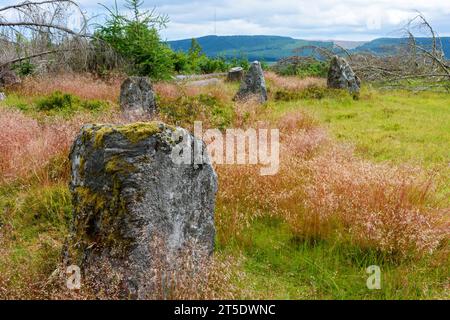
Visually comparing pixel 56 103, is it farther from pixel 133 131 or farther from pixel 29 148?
pixel 133 131

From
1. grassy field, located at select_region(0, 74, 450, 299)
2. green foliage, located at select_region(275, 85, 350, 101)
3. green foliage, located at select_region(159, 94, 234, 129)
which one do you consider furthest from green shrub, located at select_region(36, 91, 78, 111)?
green foliage, located at select_region(275, 85, 350, 101)

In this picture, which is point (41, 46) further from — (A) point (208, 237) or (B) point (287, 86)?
(B) point (287, 86)

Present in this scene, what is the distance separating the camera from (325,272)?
4.22m

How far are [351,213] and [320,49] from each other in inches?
833

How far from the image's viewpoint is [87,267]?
3.80 metres

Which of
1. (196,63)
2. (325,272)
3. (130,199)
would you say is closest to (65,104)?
(130,199)

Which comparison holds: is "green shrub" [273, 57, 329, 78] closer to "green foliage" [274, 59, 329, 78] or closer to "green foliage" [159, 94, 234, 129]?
"green foliage" [274, 59, 329, 78]

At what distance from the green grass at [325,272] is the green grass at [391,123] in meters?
3.01

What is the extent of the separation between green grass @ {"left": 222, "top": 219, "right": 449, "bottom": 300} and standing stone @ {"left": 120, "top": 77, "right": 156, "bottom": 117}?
24.1 ft

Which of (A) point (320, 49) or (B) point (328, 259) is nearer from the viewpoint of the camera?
(B) point (328, 259)

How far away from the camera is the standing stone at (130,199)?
12.1ft

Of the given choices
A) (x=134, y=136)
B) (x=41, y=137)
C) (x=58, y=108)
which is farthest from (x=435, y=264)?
(x=58, y=108)
